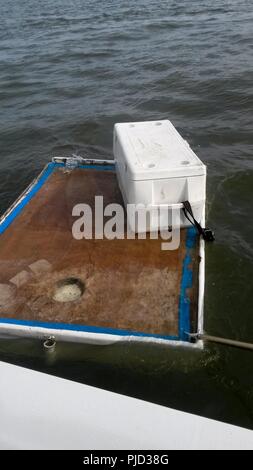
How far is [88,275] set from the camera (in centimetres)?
436

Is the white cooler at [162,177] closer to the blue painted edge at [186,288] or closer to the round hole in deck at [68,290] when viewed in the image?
the blue painted edge at [186,288]

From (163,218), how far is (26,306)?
1.73 metres

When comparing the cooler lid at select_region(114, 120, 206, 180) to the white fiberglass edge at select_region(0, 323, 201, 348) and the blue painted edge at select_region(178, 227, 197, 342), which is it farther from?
the white fiberglass edge at select_region(0, 323, 201, 348)

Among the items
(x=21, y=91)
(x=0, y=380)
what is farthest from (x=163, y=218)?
(x=21, y=91)

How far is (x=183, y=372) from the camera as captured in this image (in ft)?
12.1

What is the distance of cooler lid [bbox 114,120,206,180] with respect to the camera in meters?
4.37

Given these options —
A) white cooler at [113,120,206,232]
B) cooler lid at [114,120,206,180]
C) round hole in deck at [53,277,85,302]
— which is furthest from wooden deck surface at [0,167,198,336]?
cooler lid at [114,120,206,180]

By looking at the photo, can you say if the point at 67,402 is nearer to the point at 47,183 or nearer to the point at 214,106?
the point at 47,183

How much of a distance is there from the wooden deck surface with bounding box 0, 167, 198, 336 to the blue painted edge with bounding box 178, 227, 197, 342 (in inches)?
1.6

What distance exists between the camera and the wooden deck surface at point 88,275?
3.88 m

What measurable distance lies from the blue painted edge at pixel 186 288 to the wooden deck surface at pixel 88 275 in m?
0.04

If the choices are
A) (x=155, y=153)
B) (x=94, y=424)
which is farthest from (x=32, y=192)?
(x=94, y=424)

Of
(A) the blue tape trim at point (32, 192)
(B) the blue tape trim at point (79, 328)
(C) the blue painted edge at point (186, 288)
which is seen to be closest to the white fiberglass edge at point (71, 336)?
(B) the blue tape trim at point (79, 328)
